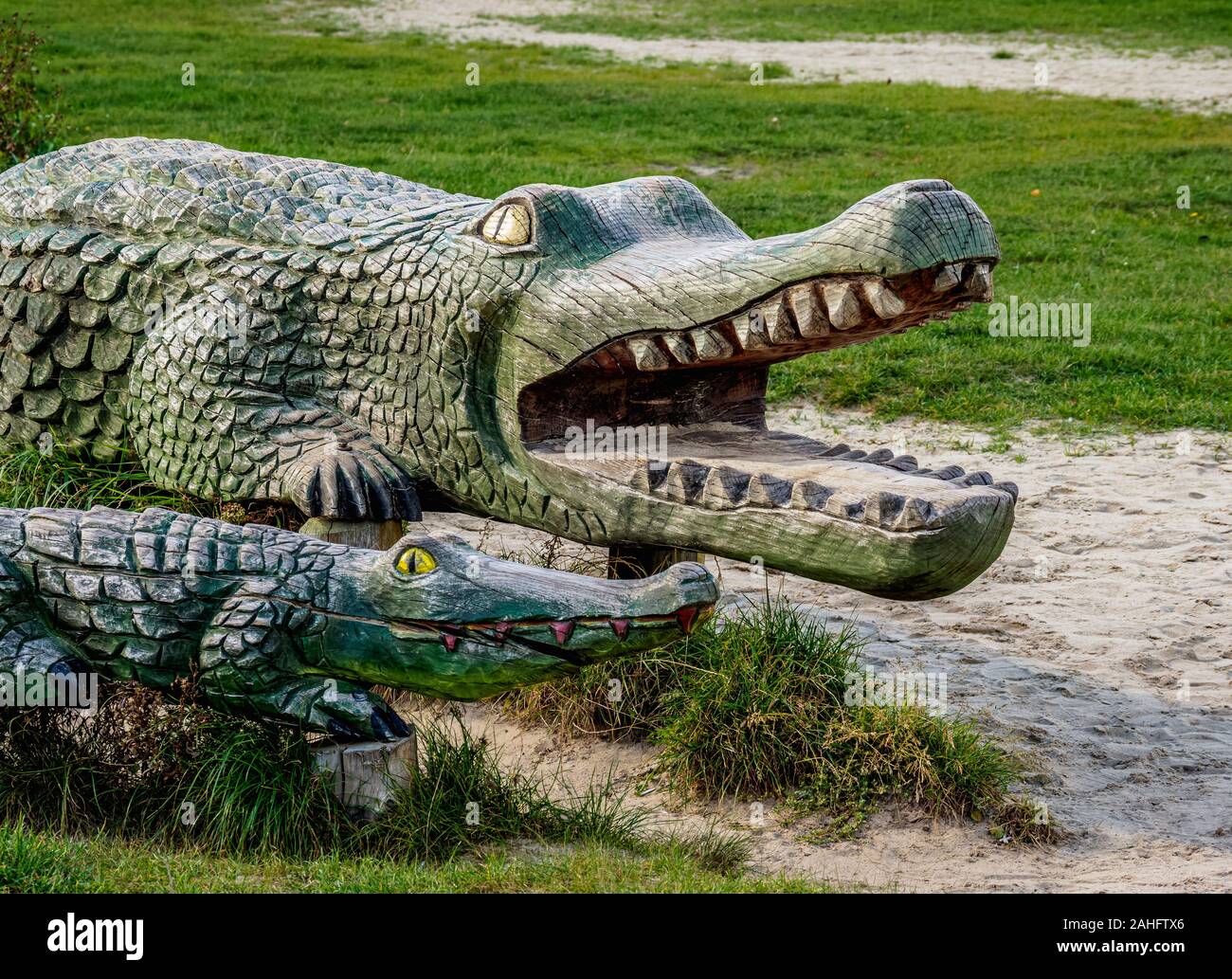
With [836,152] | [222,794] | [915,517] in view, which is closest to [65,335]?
[222,794]

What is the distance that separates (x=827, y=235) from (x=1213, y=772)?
2444 millimetres

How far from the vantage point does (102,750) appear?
4.04 m

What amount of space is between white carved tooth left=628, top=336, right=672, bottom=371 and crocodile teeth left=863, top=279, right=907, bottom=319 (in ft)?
2.08

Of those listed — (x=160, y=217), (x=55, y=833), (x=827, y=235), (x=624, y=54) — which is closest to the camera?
(x=827, y=235)

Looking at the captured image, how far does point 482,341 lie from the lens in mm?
4133

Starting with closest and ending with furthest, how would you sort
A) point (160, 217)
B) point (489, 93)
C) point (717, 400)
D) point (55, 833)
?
point (55, 833)
point (717, 400)
point (160, 217)
point (489, 93)

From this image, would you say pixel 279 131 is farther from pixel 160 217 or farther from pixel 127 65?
pixel 160 217

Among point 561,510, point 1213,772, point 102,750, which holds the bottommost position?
point 1213,772

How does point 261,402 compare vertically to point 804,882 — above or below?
above

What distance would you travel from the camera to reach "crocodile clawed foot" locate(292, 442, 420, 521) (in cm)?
411

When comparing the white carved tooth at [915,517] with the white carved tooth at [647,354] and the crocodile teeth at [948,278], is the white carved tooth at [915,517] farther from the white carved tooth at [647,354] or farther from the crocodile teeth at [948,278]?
the white carved tooth at [647,354]

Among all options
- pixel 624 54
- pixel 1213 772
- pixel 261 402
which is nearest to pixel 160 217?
pixel 261 402

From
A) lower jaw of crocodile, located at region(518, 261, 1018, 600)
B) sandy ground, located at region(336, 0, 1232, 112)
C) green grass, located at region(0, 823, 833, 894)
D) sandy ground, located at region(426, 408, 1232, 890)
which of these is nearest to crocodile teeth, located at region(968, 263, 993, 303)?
lower jaw of crocodile, located at region(518, 261, 1018, 600)

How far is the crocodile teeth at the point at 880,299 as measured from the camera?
3412mm
